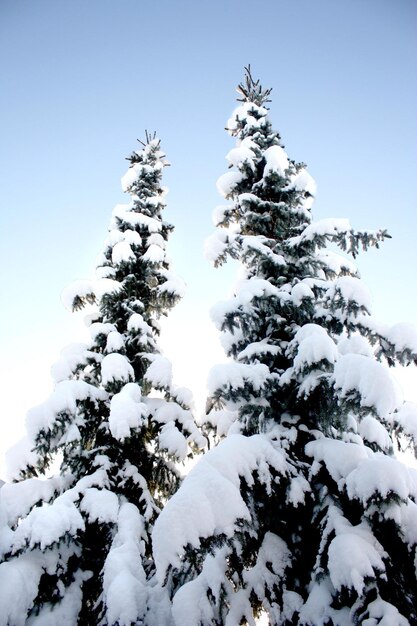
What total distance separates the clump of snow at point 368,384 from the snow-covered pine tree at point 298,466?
18 mm

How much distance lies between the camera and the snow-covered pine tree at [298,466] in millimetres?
4393

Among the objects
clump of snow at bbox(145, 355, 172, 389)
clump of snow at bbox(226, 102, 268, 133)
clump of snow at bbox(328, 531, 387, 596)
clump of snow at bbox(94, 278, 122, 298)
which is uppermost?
clump of snow at bbox(226, 102, 268, 133)

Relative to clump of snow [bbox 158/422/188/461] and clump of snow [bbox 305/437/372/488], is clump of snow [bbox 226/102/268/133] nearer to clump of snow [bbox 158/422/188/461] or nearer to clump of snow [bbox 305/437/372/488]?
clump of snow [bbox 158/422/188/461]

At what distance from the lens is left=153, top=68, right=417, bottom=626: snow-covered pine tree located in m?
4.39

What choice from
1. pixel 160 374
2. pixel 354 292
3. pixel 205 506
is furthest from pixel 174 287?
pixel 205 506

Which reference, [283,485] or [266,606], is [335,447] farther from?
[266,606]

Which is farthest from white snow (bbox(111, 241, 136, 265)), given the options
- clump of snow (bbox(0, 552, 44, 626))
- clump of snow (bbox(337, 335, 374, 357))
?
clump of snow (bbox(0, 552, 44, 626))

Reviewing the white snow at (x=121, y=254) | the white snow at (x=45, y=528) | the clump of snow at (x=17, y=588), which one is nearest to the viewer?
the clump of snow at (x=17, y=588)

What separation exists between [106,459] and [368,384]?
5.78 m

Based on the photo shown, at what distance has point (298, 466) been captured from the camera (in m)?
6.14

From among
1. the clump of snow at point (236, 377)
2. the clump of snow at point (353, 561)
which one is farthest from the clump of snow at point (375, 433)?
the clump of snow at point (353, 561)

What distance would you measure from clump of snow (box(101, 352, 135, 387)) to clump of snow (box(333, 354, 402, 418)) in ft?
15.6

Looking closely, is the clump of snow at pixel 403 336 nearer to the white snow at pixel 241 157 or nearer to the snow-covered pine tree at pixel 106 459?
the snow-covered pine tree at pixel 106 459

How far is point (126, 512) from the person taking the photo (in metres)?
7.14
